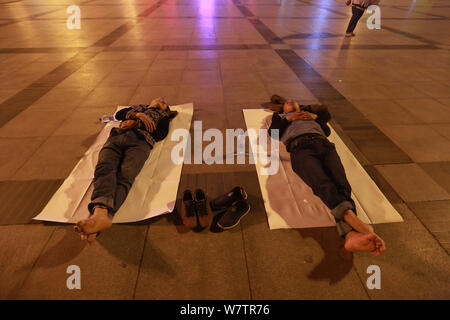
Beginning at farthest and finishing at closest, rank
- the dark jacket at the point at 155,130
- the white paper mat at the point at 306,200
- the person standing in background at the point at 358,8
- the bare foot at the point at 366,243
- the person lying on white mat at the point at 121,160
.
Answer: the person standing in background at the point at 358,8 → the dark jacket at the point at 155,130 → the white paper mat at the point at 306,200 → the person lying on white mat at the point at 121,160 → the bare foot at the point at 366,243

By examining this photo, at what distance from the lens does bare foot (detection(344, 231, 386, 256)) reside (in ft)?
6.02

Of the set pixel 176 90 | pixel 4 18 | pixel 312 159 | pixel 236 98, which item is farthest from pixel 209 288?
pixel 4 18

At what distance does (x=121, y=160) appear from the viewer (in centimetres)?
279

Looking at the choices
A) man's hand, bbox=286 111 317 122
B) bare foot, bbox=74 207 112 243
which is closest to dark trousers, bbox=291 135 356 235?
man's hand, bbox=286 111 317 122

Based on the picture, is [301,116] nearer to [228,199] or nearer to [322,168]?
[322,168]

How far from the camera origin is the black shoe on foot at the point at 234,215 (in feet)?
7.59

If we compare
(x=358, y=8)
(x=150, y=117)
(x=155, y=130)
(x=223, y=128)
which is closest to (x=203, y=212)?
(x=155, y=130)

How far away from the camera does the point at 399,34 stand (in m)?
9.30

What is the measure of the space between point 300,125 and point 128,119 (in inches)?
94.7

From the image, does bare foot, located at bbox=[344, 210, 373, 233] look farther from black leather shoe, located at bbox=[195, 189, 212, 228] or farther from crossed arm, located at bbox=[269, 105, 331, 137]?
crossed arm, located at bbox=[269, 105, 331, 137]

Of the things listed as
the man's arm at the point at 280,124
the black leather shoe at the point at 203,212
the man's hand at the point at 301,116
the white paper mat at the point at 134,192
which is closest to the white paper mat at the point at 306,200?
the man's arm at the point at 280,124

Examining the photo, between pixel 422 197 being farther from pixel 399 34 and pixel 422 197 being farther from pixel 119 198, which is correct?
pixel 399 34

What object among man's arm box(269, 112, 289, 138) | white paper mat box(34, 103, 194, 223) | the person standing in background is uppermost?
the person standing in background

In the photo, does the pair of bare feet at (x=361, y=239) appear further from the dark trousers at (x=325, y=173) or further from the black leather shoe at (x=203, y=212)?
the black leather shoe at (x=203, y=212)
